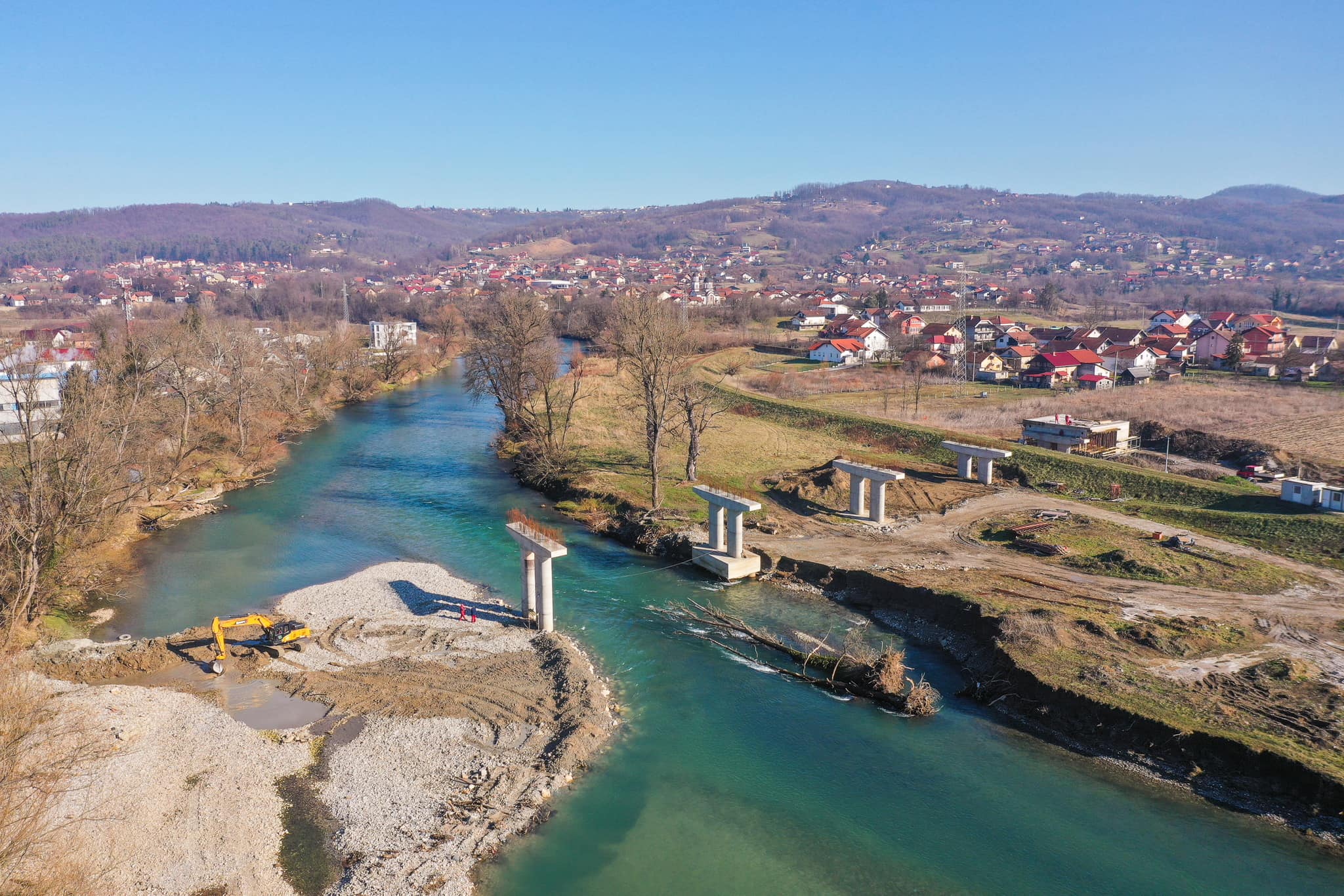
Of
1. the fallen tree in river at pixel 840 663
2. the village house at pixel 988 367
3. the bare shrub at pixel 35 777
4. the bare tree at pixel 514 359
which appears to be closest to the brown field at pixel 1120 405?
the village house at pixel 988 367

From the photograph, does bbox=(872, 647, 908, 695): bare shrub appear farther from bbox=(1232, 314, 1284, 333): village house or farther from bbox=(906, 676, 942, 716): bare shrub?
bbox=(1232, 314, 1284, 333): village house

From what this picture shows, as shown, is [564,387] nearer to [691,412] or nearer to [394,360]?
[691,412]

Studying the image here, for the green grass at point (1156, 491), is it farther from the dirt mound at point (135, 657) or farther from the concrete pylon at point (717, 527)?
the dirt mound at point (135, 657)

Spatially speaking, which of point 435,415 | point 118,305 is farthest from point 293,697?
point 118,305

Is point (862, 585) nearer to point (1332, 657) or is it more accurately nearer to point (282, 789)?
point (1332, 657)

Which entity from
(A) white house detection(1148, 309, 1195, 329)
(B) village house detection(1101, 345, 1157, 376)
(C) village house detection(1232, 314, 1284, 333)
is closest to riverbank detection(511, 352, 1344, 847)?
(B) village house detection(1101, 345, 1157, 376)

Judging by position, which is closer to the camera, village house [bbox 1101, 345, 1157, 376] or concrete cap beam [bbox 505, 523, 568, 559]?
concrete cap beam [bbox 505, 523, 568, 559]
